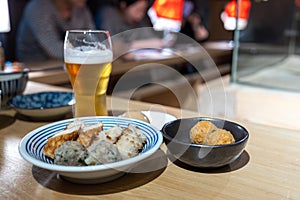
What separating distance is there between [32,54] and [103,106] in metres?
2.09

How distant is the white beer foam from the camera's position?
76 cm

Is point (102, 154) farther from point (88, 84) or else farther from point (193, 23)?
point (193, 23)

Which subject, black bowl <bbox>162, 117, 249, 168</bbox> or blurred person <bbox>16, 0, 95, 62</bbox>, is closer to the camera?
black bowl <bbox>162, 117, 249, 168</bbox>

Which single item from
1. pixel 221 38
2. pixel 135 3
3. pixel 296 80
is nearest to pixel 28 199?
pixel 296 80

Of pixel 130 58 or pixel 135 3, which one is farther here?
pixel 135 3

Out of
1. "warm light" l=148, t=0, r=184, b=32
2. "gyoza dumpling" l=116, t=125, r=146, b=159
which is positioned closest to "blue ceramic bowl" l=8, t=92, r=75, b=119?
"gyoza dumpling" l=116, t=125, r=146, b=159

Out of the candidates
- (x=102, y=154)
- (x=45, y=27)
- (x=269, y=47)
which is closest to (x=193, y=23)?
(x=269, y=47)

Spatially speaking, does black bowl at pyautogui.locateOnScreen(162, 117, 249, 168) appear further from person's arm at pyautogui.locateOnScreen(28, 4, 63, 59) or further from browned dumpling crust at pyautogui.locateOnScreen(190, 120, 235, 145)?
person's arm at pyautogui.locateOnScreen(28, 4, 63, 59)

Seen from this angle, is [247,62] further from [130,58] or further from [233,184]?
[233,184]

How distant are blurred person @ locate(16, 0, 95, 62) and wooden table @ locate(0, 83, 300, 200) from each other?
2012 millimetres

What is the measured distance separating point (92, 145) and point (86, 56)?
296 millimetres

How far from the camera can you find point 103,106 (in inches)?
33.1

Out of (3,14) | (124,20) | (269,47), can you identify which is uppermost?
(3,14)

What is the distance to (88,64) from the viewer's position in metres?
0.77
